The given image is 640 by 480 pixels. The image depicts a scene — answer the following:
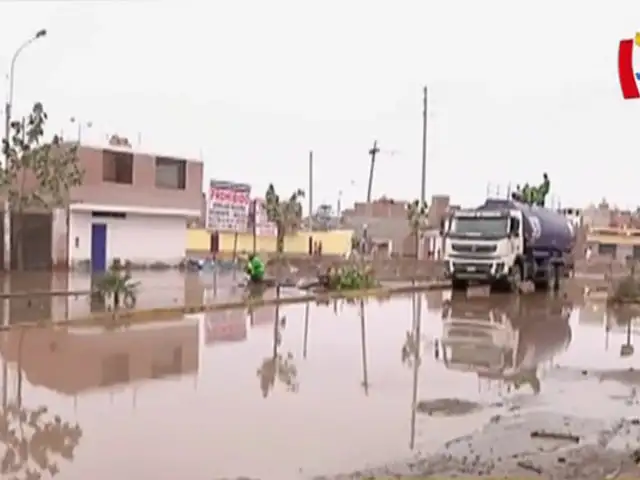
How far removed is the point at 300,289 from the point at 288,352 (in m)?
16.0

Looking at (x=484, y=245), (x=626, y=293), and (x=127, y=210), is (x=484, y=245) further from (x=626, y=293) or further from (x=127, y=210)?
(x=127, y=210)

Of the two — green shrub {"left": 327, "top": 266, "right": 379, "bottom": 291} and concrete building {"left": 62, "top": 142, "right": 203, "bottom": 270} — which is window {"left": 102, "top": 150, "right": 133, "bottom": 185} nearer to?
concrete building {"left": 62, "top": 142, "right": 203, "bottom": 270}

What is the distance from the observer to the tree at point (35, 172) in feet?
116

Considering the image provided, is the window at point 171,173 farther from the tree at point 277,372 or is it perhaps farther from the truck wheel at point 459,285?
the tree at point 277,372

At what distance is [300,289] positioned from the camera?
31969 mm

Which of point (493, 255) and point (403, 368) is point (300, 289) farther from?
point (403, 368)

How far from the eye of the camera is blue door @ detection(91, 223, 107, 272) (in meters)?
41.3

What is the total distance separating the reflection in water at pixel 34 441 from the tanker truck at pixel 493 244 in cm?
2530

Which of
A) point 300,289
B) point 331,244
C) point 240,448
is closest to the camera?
point 240,448

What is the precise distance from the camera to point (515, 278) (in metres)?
34.9

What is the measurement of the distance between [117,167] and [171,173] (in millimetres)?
3766

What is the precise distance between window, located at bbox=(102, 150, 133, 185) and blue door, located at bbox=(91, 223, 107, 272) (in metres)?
2.31

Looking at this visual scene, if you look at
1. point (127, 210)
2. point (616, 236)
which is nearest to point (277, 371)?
point (127, 210)

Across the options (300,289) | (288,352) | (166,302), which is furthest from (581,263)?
(288,352)
